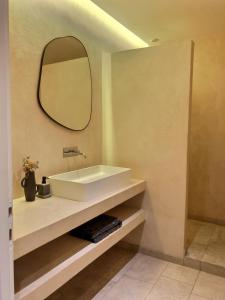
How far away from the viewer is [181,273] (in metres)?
2.39

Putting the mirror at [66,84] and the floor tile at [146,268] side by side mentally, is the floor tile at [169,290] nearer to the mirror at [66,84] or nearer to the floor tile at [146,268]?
the floor tile at [146,268]

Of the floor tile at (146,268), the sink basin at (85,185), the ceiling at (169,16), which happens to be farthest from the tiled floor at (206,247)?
the ceiling at (169,16)

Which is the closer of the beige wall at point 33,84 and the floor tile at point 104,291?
the beige wall at point 33,84

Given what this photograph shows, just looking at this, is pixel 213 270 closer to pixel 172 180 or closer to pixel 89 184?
pixel 172 180

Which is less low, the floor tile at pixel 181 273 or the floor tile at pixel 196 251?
the floor tile at pixel 196 251

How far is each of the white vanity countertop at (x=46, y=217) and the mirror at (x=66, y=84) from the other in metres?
0.79

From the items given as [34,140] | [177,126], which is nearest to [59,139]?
[34,140]

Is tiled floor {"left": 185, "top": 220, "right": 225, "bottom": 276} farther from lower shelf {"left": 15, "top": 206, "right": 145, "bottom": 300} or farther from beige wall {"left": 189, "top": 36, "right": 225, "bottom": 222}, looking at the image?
lower shelf {"left": 15, "top": 206, "right": 145, "bottom": 300}

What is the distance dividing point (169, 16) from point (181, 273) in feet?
8.41

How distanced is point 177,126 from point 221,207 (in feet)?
5.23

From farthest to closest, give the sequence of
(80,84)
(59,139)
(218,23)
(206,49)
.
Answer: (206,49)
(218,23)
(80,84)
(59,139)

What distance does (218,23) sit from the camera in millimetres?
2711

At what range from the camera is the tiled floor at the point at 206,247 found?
2389mm

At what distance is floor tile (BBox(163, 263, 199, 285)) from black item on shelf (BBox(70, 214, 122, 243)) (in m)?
0.73
